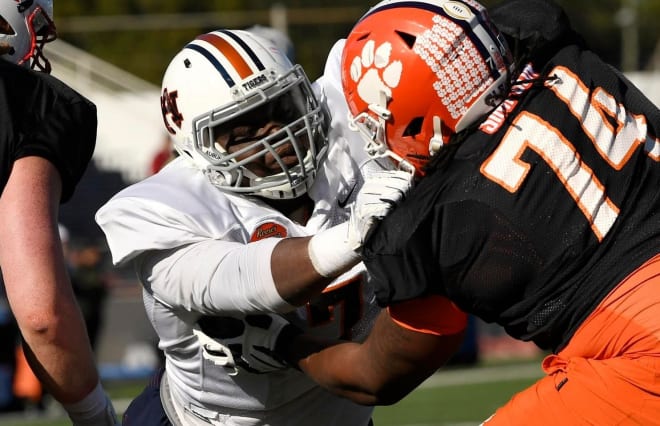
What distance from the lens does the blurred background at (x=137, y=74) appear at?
10539mm

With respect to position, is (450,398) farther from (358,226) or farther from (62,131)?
(358,226)

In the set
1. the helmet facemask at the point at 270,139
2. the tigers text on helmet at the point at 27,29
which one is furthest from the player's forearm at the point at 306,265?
the tigers text on helmet at the point at 27,29

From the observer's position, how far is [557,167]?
2416 mm

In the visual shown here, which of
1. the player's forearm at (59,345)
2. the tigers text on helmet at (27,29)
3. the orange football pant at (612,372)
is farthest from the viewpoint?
the tigers text on helmet at (27,29)

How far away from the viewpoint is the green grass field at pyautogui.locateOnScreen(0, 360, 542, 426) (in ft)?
23.7

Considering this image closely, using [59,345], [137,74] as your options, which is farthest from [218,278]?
[137,74]

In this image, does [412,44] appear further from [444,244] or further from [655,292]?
[655,292]

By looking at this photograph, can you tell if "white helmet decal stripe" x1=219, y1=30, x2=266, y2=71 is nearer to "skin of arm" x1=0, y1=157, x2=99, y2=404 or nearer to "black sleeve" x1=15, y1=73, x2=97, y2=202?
"black sleeve" x1=15, y1=73, x2=97, y2=202

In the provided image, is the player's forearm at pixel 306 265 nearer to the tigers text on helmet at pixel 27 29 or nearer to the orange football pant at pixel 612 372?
the orange football pant at pixel 612 372

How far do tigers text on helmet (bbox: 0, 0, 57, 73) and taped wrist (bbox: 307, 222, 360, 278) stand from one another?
1323 mm

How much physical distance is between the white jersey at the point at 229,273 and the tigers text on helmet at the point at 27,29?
624 mm

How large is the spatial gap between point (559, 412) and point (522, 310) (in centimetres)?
23

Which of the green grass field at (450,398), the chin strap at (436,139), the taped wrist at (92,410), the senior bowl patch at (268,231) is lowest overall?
the green grass field at (450,398)

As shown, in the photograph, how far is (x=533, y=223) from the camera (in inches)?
94.8
